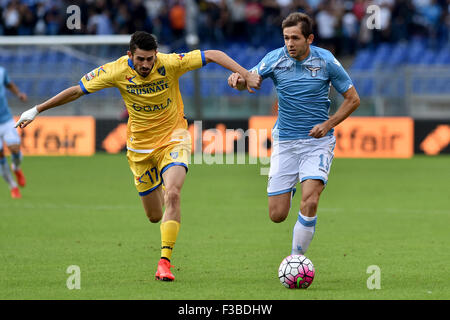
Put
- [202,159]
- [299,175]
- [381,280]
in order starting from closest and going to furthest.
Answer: [381,280], [299,175], [202,159]

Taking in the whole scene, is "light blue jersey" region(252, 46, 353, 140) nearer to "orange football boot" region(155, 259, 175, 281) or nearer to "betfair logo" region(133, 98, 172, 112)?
"betfair logo" region(133, 98, 172, 112)

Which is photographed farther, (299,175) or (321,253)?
(321,253)

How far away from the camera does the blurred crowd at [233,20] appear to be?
1016 inches

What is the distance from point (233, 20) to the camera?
26.7 metres

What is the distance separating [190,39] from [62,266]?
51.4 feet

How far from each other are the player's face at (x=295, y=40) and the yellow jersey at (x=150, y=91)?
89 centimetres

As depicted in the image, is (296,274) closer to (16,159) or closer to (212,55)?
(212,55)

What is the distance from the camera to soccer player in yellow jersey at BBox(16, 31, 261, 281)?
8.00m

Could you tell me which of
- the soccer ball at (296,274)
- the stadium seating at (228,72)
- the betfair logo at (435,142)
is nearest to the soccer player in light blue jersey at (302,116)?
the soccer ball at (296,274)

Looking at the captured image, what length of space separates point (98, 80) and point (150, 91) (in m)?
0.51

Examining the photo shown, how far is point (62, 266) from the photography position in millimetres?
8531

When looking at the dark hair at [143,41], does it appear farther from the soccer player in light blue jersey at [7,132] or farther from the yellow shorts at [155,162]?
the soccer player in light blue jersey at [7,132]
